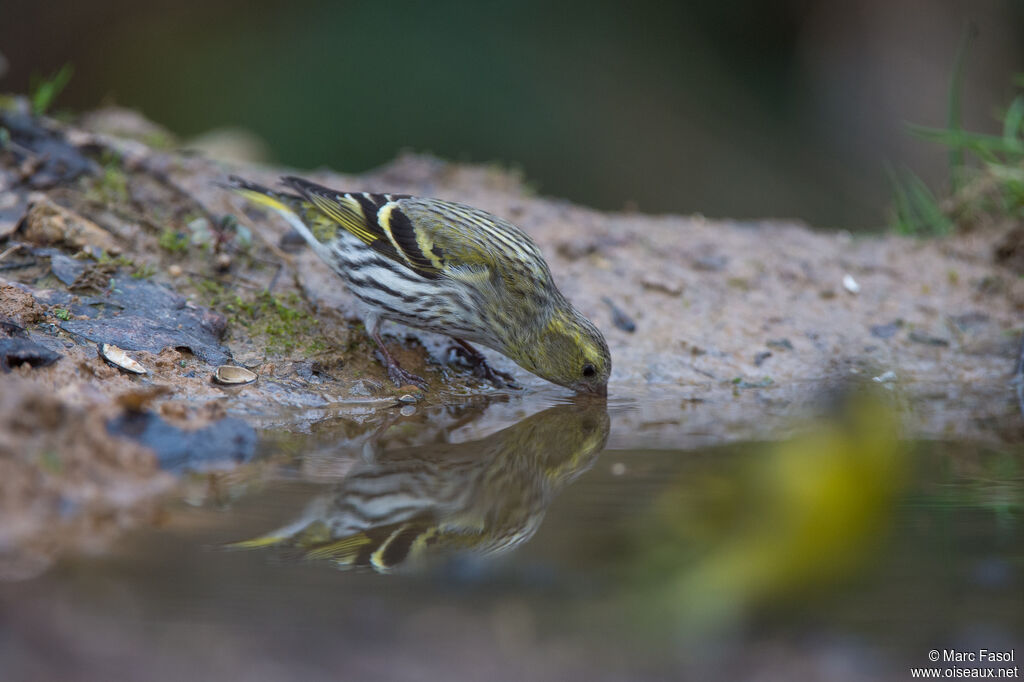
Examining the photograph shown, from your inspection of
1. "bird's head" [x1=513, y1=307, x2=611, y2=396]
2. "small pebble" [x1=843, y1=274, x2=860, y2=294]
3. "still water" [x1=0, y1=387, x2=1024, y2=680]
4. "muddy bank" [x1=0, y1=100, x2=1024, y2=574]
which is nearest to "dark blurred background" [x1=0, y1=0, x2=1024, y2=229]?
"muddy bank" [x1=0, y1=100, x2=1024, y2=574]

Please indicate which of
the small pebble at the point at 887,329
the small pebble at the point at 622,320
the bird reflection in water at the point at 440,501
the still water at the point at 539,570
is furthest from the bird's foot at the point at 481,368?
the small pebble at the point at 887,329

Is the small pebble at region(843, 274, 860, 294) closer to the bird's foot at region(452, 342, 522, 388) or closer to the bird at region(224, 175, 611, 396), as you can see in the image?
the bird at region(224, 175, 611, 396)

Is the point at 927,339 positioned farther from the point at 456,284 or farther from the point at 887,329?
the point at 456,284

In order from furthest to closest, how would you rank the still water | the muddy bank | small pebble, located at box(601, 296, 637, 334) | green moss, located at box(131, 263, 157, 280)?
small pebble, located at box(601, 296, 637, 334), green moss, located at box(131, 263, 157, 280), the muddy bank, the still water

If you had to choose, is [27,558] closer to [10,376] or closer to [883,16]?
[10,376]

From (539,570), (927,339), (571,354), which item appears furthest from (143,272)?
(927,339)

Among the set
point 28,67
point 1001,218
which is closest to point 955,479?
point 1001,218
